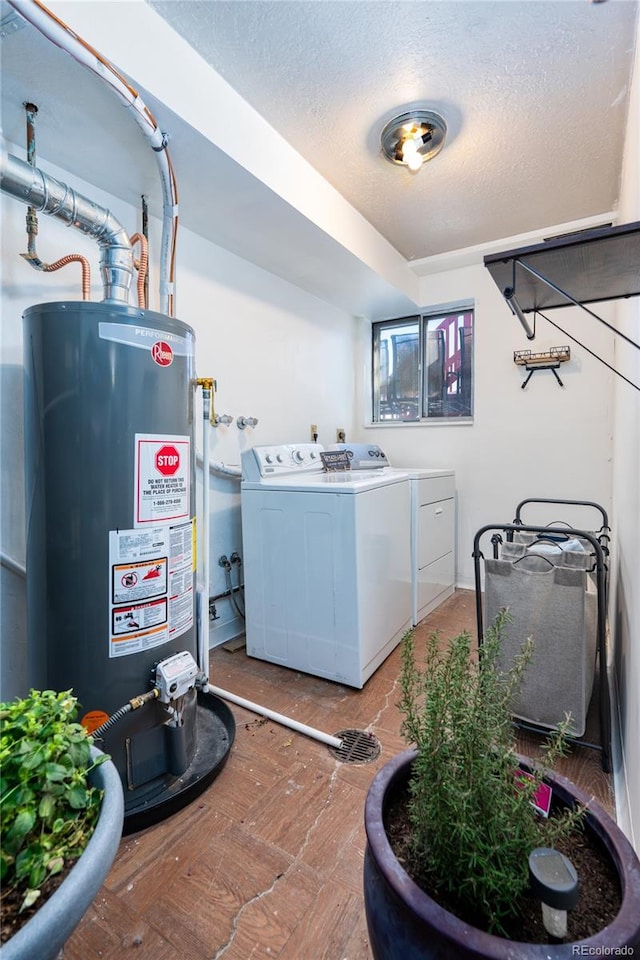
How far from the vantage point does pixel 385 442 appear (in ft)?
11.4

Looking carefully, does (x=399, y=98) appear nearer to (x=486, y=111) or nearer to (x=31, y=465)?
(x=486, y=111)

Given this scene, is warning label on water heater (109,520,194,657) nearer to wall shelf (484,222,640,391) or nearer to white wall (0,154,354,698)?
white wall (0,154,354,698)

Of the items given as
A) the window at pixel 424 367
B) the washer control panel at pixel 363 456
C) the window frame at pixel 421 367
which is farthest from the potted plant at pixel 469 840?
the window at pixel 424 367

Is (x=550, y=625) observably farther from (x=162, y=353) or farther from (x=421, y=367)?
(x=421, y=367)

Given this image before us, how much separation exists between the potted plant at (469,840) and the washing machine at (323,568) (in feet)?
3.61

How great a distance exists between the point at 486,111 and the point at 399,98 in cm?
36

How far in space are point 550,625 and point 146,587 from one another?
129 centimetres

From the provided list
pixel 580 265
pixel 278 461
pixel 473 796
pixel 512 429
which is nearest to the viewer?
pixel 473 796

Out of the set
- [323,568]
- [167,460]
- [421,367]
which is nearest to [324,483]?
[323,568]

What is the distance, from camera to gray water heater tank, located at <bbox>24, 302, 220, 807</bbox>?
113 centimetres

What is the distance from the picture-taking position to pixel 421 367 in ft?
11.2

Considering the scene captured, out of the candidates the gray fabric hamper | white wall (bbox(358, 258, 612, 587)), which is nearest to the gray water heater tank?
the gray fabric hamper

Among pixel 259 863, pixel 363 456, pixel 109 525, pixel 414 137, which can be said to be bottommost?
pixel 259 863

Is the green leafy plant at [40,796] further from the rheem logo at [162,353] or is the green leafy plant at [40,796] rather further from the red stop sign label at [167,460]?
the rheem logo at [162,353]
